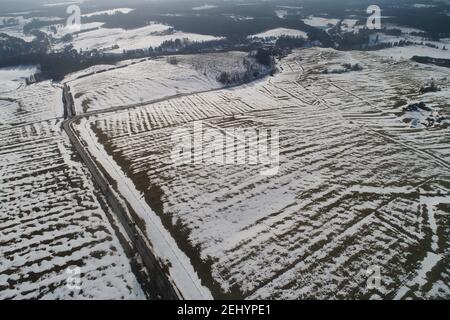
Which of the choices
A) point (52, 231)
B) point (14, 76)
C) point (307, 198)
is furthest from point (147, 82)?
point (307, 198)

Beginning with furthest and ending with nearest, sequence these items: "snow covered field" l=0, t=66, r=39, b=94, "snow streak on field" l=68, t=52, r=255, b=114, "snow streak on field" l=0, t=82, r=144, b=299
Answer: "snow covered field" l=0, t=66, r=39, b=94
"snow streak on field" l=68, t=52, r=255, b=114
"snow streak on field" l=0, t=82, r=144, b=299

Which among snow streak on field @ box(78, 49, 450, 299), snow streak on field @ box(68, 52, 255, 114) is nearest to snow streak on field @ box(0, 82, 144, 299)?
snow streak on field @ box(78, 49, 450, 299)

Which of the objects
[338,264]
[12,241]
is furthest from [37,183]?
[338,264]

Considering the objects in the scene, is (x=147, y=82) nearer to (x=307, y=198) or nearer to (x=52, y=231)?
(x=52, y=231)

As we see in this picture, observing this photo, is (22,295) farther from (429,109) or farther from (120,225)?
(429,109)

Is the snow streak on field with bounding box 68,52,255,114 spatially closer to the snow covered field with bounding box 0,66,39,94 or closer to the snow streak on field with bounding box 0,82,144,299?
the snow covered field with bounding box 0,66,39,94

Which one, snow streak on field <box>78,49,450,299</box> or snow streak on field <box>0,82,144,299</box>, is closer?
snow streak on field <box>0,82,144,299</box>
